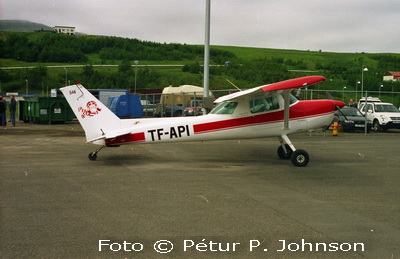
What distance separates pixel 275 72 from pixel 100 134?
31667mm

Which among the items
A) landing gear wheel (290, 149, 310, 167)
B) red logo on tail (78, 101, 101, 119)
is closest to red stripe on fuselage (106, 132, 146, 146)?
red logo on tail (78, 101, 101, 119)

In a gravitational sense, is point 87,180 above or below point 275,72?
below

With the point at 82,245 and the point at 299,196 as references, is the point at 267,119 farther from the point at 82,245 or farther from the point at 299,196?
the point at 82,245

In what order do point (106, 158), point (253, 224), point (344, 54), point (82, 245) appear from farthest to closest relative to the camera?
1. point (344, 54)
2. point (106, 158)
3. point (253, 224)
4. point (82, 245)

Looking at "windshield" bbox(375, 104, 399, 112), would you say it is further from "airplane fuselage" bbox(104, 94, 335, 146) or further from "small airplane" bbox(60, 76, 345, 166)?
"airplane fuselage" bbox(104, 94, 335, 146)

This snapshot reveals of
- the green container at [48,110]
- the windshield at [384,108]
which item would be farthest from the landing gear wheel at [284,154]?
the green container at [48,110]

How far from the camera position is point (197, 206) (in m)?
7.82

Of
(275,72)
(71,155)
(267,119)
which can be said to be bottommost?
(71,155)

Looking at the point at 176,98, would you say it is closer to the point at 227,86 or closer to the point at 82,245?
the point at 227,86

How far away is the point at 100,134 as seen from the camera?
1289 centimetres

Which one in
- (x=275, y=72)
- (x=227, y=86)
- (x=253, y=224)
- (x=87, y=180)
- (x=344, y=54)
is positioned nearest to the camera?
(x=253, y=224)

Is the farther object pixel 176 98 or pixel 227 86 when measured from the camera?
pixel 227 86

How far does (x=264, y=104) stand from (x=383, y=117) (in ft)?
55.3

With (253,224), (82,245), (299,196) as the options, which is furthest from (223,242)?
(299,196)
